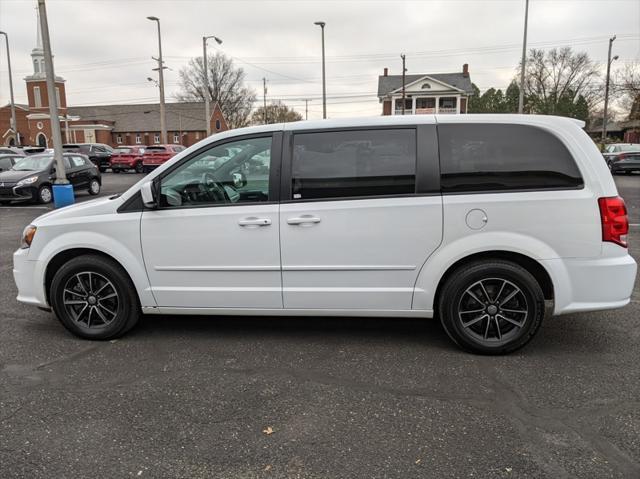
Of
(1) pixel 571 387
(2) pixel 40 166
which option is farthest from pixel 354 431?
(2) pixel 40 166

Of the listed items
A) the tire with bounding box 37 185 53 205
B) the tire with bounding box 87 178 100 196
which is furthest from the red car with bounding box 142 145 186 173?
the tire with bounding box 37 185 53 205

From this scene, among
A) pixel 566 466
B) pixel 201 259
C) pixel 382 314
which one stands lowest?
pixel 566 466

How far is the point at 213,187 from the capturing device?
13.9ft

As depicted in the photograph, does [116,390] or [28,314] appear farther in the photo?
[28,314]

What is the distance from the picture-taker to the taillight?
3.73 meters

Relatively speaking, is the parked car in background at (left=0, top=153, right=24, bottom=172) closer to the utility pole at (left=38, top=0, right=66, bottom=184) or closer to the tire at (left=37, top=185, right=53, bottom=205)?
the tire at (left=37, top=185, right=53, bottom=205)

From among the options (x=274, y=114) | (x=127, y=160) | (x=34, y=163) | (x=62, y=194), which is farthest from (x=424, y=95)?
(x=62, y=194)

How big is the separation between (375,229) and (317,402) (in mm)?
1359

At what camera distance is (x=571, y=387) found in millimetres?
3486

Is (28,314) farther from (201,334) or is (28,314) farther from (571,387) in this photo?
(571,387)

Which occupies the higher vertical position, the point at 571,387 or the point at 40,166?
the point at 40,166

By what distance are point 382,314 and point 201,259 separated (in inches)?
60.8

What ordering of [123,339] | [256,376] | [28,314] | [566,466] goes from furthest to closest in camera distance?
[28,314] → [123,339] → [256,376] → [566,466]

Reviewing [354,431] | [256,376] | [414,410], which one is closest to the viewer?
[354,431]
